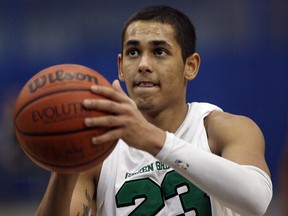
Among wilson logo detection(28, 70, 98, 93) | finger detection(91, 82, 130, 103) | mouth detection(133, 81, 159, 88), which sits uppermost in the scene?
mouth detection(133, 81, 159, 88)

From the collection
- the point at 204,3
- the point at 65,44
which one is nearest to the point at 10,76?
the point at 65,44

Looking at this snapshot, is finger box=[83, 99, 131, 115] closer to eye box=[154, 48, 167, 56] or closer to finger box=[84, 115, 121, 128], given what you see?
finger box=[84, 115, 121, 128]

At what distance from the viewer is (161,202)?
127 inches

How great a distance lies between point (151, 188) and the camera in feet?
10.8

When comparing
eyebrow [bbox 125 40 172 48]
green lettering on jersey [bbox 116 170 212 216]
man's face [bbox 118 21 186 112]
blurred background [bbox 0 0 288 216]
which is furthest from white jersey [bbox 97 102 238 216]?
blurred background [bbox 0 0 288 216]

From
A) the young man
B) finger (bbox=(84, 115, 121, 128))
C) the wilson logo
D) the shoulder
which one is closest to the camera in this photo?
finger (bbox=(84, 115, 121, 128))

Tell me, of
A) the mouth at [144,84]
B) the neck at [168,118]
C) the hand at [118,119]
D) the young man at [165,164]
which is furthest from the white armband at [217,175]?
the neck at [168,118]

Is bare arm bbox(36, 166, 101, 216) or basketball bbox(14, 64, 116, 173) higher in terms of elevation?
basketball bbox(14, 64, 116, 173)

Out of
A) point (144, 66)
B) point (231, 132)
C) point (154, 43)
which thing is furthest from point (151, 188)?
point (154, 43)

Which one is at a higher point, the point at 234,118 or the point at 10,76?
the point at 10,76

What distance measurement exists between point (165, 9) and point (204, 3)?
12.0 ft

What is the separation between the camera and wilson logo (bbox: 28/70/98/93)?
237 cm

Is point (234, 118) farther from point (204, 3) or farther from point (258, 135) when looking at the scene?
point (204, 3)

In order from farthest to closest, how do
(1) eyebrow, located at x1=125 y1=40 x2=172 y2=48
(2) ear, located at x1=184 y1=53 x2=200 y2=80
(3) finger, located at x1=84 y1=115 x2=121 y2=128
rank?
(2) ear, located at x1=184 y1=53 x2=200 y2=80
(1) eyebrow, located at x1=125 y1=40 x2=172 y2=48
(3) finger, located at x1=84 y1=115 x2=121 y2=128
